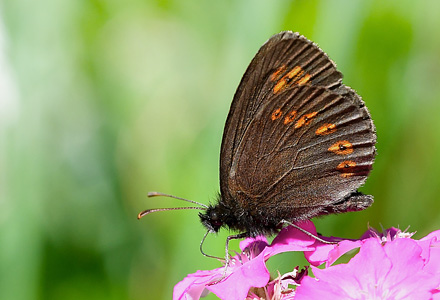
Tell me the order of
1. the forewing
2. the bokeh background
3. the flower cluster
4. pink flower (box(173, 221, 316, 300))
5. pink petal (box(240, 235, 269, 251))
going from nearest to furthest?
the flower cluster < pink flower (box(173, 221, 316, 300)) < the forewing < pink petal (box(240, 235, 269, 251)) < the bokeh background

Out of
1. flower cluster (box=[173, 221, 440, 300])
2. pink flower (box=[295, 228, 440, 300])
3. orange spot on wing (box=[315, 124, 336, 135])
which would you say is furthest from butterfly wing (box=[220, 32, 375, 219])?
pink flower (box=[295, 228, 440, 300])

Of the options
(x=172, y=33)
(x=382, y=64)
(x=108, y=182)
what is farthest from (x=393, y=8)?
(x=108, y=182)

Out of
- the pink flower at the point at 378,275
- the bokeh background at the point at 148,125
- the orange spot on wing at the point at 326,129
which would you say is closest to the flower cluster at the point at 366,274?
the pink flower at the point at 378,275

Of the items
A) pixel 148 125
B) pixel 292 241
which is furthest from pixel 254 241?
pixel 148 125

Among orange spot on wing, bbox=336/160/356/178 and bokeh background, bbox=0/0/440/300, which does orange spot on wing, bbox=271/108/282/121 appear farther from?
bokeh background, bbox=0/0/440/300

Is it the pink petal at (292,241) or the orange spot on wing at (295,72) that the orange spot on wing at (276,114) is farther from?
the pink petal at (292,241)

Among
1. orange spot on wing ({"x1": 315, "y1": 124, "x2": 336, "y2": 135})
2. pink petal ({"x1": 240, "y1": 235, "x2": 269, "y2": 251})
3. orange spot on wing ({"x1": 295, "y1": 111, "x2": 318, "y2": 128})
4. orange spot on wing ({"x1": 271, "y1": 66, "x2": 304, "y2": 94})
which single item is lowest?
pink petal ({"x1": 240, "y1": 235, "x2": 269, "y2": 251})
